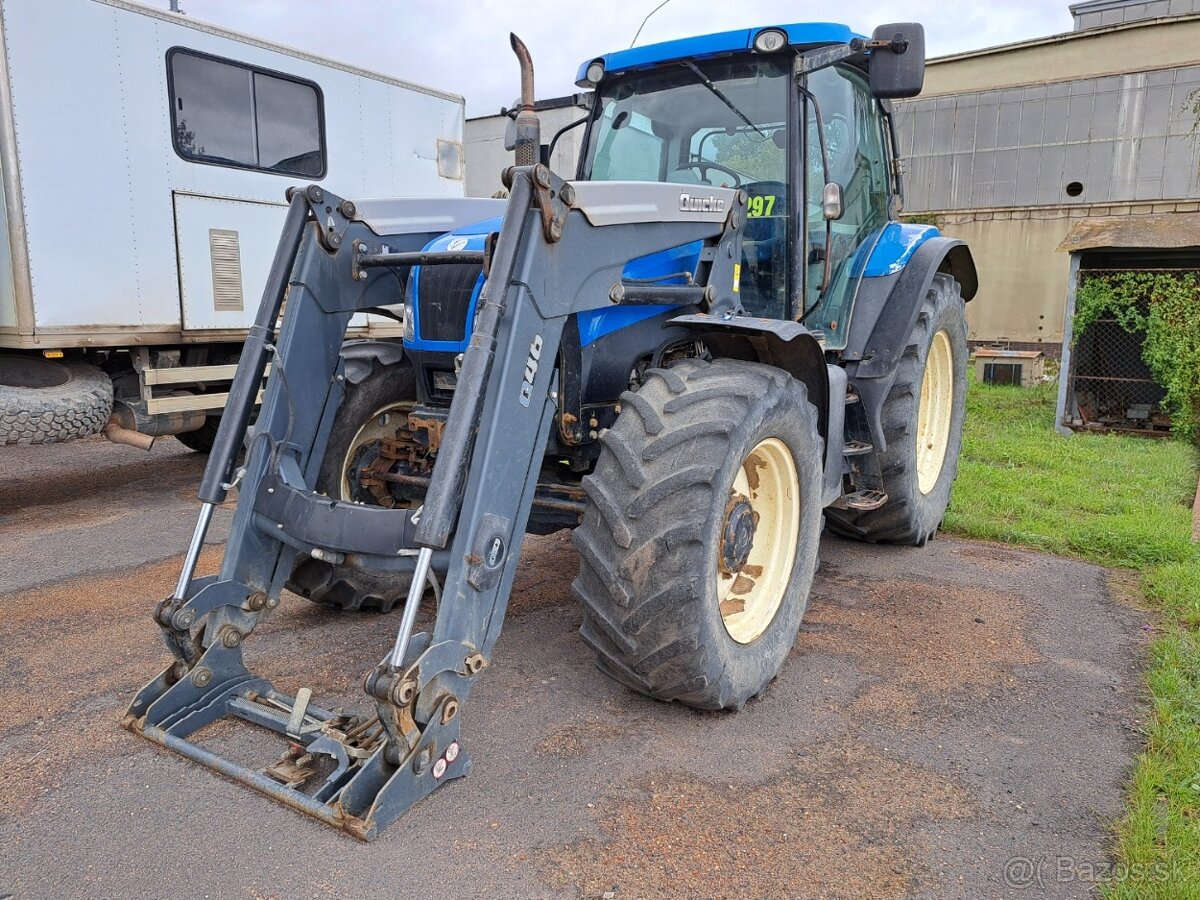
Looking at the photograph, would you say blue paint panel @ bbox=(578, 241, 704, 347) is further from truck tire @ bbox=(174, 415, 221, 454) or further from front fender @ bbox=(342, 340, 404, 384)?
truck tire @ bbox=(174, 415, 221, 454)

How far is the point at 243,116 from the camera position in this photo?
265 inches

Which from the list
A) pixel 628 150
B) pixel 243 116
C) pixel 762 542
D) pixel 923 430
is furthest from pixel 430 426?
pixel 243 116

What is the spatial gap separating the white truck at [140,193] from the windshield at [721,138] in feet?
11.3

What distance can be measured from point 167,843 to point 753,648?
6.32 ft

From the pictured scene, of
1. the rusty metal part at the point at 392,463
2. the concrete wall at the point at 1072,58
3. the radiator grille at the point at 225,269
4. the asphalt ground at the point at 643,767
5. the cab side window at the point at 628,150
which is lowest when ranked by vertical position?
the asphalt ground at the point at 643,767

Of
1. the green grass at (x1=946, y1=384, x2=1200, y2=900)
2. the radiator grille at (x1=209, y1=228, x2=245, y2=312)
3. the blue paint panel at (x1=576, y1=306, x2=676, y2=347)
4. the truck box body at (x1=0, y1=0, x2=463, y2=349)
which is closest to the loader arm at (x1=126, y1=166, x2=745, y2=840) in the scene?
the blue paint panel at (x1=576, y1=306, x2=676, y2=347)

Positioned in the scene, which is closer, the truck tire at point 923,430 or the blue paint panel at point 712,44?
the blue paint panel at point 712,44

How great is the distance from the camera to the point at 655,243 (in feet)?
10.8

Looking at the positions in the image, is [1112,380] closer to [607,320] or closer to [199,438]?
[607,320]

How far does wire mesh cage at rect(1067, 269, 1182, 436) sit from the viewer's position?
9.64m

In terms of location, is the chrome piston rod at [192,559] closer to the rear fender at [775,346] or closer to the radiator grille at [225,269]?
the rear fender at [775,346]

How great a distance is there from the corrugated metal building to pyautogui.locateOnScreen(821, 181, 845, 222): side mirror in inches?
459

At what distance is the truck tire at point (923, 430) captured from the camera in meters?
4.65

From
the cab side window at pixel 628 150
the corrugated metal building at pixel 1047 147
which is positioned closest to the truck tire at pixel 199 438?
the cab side window at pixel 628 150
